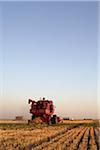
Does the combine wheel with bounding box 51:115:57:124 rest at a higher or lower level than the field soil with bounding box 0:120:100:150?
higher

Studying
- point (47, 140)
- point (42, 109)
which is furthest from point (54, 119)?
point (47, 140)

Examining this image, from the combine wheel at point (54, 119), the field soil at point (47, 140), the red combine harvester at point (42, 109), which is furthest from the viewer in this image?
the combine wheel at point (54, 119)

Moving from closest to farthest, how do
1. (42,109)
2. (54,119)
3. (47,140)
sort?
(47,140) < (42,109) < (54,119)

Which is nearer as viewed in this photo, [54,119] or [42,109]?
[42,109]

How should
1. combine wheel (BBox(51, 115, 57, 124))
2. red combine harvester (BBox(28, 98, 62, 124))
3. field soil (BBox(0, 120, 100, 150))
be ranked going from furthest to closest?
combine wheel (BBox(51, 115, 57, 124)) → red combine harvester (BBox(28, 98, 62, 124)) → field soil (BBox(0, 120, 100, 150))

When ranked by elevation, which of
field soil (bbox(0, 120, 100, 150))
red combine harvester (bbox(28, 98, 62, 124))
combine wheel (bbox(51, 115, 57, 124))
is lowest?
field soil (bbox(0, 120, 100, 150))

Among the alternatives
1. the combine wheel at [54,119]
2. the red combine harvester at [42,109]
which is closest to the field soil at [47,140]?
the red combine harvester at [42,109]

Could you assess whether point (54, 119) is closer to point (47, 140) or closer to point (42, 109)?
point (42, 109)

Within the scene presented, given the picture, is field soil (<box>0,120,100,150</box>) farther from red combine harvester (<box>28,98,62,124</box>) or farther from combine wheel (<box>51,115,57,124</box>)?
combine wheel (<box>51,115,57,124</box>)

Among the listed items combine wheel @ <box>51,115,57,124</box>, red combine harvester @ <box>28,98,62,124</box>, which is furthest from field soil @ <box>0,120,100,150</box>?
combine wheel @ <box>51,115,57,124</box>

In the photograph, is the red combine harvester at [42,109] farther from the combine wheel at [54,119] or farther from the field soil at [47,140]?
the field soil at [47,140]

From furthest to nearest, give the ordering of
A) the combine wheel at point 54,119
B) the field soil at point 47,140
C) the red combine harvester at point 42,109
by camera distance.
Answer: the combine wheel at point 54,119, the red combine harvester at point 42,109, the field soil at point 47,140

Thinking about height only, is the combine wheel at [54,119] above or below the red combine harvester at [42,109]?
below

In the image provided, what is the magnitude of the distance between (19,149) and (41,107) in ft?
63.9
